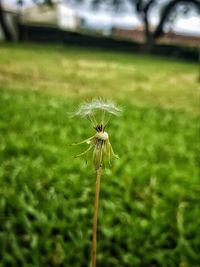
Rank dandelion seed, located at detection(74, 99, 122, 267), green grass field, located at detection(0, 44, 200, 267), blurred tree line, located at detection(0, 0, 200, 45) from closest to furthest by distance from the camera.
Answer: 1. dandelion seed, located at detection(74, 99, 122, 267)
2. green grass field, located at detection(0, 44, 200, 267)
3. blurred tree line, located at detection(0, 0, 200, 45)

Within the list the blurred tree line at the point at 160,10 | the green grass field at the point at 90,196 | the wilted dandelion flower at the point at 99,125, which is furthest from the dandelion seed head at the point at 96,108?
the blurred tree line at the point at 160,10

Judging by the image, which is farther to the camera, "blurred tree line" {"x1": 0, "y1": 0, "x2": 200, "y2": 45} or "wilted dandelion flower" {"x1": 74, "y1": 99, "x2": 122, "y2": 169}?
"blurred tree line" {"x1": 0, "y1": 0, "x2": 200, "y2": 45}

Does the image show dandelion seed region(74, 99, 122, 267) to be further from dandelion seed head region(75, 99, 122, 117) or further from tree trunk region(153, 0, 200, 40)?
tree trunk region(153, 0, 200, 40)

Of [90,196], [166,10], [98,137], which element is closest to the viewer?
[98,137]

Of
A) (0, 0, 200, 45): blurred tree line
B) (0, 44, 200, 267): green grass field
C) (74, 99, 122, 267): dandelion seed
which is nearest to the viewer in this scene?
(74, 99, 122, 267): dandelion seed

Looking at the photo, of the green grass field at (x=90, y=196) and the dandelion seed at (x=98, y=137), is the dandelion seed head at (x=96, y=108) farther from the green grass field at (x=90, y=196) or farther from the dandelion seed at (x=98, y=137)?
the green grass field at (x=90, y=196)

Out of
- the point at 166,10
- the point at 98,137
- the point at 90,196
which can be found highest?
the point at 166,10

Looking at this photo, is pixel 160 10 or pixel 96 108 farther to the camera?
pixel 160 10

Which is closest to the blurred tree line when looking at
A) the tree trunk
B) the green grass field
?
the tree trunk

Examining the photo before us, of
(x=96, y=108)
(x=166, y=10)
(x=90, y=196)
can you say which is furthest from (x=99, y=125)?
(x=166, y=10)

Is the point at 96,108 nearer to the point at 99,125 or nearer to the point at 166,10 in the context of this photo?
the point at 99,125
